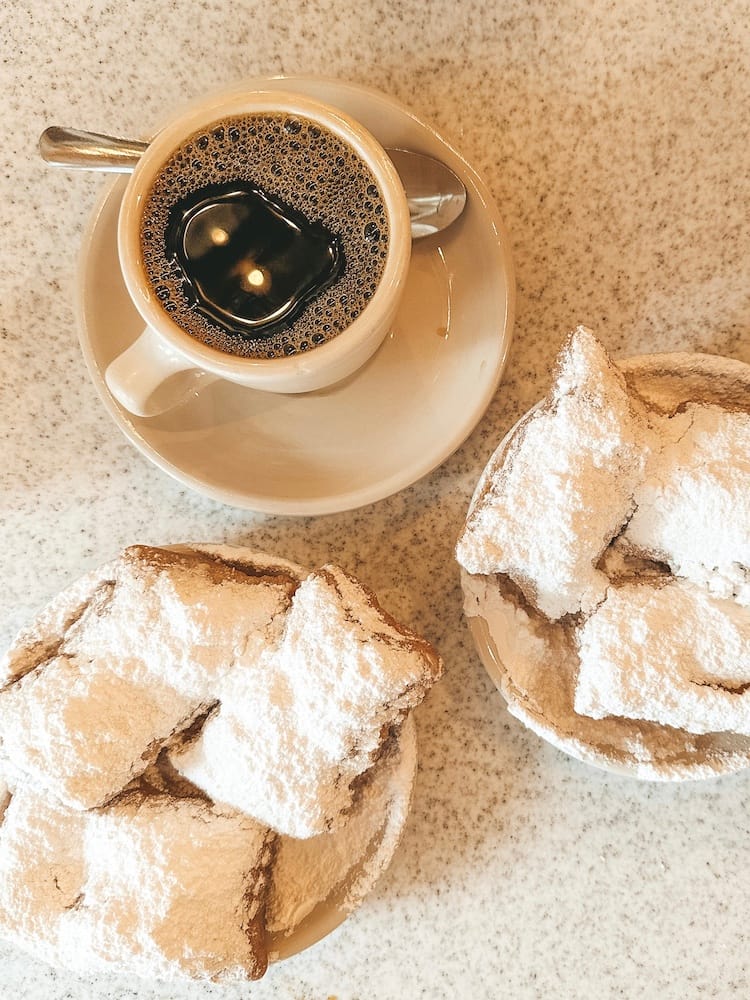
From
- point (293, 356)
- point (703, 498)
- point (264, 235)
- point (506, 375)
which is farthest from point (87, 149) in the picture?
point (703, 498)

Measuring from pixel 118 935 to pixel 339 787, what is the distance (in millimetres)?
254

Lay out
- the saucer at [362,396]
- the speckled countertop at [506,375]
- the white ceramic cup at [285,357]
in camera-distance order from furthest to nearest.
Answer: the speckled countertop at [506,375] → the saucer at [362,396] → the white ceramic cup at [285,357]

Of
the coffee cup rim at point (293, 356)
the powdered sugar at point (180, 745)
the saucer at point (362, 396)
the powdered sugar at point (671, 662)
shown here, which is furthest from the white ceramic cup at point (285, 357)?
the powdered sugar at point (671, 662)

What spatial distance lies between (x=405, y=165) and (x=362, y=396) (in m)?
0.24

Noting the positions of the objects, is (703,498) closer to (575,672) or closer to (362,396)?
(575,672)

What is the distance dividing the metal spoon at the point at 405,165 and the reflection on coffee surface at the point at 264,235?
0.29ft

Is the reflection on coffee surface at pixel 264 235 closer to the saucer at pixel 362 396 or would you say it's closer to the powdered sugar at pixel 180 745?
the saucer at pixel 362 396

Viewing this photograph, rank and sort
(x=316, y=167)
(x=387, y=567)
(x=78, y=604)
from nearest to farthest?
(x=316, y=167)
(x=78, y=604)
(x=387, y=567)

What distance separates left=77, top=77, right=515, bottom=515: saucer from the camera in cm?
82

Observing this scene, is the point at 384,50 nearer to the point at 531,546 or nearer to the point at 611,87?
the point at 611,87

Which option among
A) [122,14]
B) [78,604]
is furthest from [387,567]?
[122,14]

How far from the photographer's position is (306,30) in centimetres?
92

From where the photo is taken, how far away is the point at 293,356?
703 mm

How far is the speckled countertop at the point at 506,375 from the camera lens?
3.02ft
